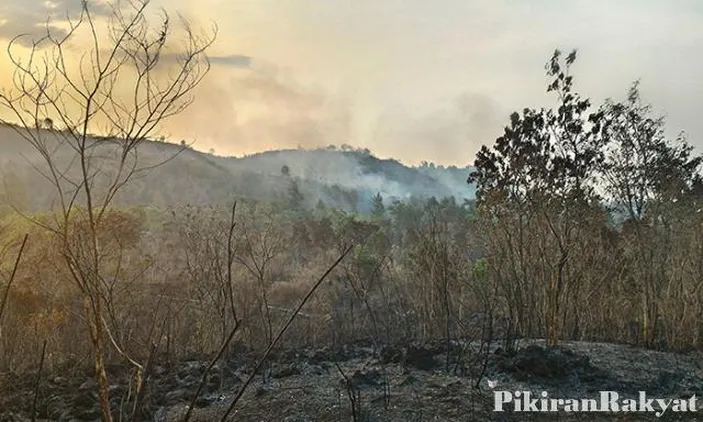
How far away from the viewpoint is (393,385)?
680 centimetres

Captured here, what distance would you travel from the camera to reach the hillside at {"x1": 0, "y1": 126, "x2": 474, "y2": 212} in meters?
50.6

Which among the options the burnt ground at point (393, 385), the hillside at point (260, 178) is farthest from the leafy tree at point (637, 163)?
the hillside at point (260, 178)

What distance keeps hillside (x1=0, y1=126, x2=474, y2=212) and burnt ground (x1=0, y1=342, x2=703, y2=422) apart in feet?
10.9

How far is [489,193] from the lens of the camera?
10.3 m

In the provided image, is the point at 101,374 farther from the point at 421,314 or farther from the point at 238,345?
the point at 421,314

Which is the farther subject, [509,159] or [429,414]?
[509,159]

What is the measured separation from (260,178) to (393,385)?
77.3 m

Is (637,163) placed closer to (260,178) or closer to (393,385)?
(393,385)

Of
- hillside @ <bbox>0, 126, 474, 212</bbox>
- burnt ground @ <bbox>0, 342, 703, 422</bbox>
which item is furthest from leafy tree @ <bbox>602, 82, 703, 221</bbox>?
hillside @ <bbox>0, 126, 474, 212</bbox>

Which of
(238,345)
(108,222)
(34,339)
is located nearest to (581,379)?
(238,345)

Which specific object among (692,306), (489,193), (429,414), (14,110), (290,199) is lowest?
(429,414)

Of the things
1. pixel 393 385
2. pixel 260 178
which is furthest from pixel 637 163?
pixel 260 178

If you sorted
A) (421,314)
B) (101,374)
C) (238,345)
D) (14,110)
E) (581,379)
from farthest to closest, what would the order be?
1. (421,314)
2. (238,345)
3. (581,379)
4. (14,110)
5. (101,374)

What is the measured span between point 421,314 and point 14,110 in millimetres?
8281
